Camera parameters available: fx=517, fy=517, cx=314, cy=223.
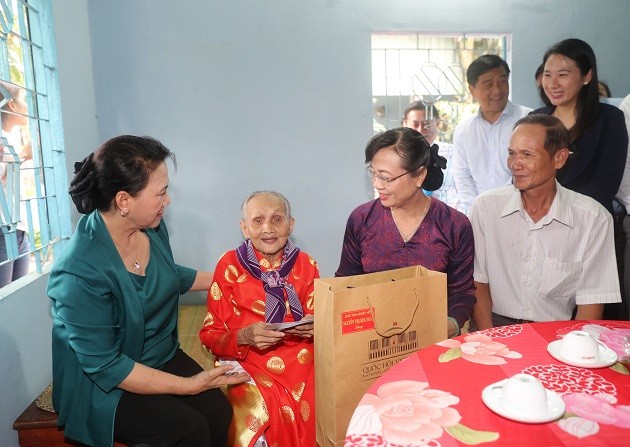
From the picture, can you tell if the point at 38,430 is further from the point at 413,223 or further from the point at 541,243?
the point at 541,243

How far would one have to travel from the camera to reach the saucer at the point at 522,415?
3.29 ft

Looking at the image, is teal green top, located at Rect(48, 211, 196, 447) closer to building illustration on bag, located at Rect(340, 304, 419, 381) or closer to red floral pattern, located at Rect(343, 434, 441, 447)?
building illustration on bag, located at Rect(340, 304, 419, 381)

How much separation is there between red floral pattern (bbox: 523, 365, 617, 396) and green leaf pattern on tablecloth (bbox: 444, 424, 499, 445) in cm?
26

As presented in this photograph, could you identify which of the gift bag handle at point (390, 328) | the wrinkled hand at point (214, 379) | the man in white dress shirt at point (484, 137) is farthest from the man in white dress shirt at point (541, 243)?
the man in white dress shirt at point (484, 137)

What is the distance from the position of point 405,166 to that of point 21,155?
5.98 feet

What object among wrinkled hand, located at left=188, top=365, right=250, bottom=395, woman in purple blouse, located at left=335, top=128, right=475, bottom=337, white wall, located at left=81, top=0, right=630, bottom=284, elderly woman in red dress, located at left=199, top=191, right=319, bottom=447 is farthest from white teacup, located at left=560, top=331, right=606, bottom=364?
white wall, located at left=81, top=0, right=630, bottom=284

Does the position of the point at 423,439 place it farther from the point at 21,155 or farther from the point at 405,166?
the point at 21,155

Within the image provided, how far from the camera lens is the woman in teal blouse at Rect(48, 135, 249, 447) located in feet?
5.36

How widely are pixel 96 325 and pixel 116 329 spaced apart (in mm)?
132

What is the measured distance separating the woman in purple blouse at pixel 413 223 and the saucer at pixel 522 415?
0.93 metres

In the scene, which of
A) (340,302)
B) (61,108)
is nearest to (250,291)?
(340,302)

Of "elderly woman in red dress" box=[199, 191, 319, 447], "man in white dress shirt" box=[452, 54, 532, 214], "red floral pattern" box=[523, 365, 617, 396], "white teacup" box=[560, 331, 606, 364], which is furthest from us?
"man in white dress shirt" box=[452, 54, 532, 214]

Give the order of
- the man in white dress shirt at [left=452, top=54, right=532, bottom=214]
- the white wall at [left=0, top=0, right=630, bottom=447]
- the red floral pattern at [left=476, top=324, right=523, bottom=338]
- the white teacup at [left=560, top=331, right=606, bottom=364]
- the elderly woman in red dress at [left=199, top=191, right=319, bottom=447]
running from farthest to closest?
1. the white wall at [left=0, top=0, right=630, bottom=447]
2. the man in white dress shirt at [left=452, top=54, right=532, bottom=214]
3. the elderly woman in red dress at [left=199, top=191, right=319, bottom=447]
4. the red floral pattern at [left=476, top=324, right=523, bottom=338]
5. the white teacup at [left=560, top=331, right=606, bottom=364]

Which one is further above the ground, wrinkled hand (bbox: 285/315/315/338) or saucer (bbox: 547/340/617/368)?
saucer (bbox: 547/340/617/368)
